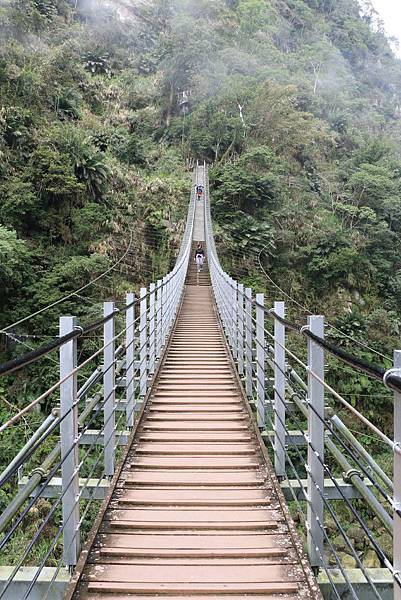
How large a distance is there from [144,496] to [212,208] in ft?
57.0

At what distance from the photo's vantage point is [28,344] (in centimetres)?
996

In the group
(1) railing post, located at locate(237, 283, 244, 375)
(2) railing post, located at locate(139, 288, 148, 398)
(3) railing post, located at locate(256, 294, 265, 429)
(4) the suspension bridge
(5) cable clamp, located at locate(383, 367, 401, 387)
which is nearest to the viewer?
(5) cable clamp, located at locate(383, 367, 401, 387)

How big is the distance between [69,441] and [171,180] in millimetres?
19290

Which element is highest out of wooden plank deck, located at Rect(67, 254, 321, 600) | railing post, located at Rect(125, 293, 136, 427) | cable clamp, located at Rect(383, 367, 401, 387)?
cable clamp, located at Rect(383, 367, 401, 387)

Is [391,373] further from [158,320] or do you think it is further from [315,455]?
[158,320]

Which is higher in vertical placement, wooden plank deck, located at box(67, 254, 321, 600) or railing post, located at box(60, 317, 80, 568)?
railing post, located at box(60, 317, 80, 568)

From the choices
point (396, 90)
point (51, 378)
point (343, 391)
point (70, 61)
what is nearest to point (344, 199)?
point (343, 391)

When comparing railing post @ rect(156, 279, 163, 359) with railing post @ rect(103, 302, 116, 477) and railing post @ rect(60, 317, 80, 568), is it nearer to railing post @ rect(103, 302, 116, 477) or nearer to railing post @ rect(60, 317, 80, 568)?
railing post @ rect(103, 302, 116, 477)

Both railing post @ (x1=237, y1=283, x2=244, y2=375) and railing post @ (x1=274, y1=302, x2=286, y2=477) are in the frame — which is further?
railing post @ (x1=237, y1=283, x2=244, y2=375)

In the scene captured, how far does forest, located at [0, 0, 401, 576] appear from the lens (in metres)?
11.5

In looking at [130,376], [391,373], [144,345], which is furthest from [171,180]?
[391,373]

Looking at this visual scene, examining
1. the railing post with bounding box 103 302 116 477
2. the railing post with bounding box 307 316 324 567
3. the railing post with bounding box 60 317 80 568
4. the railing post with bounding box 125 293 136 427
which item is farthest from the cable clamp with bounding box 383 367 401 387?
the railing post with bounding box 125 293 136 427

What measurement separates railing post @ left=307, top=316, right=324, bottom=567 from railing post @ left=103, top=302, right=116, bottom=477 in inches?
49.0

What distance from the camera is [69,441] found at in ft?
6.39
